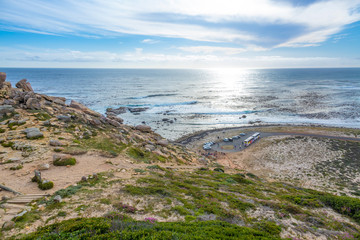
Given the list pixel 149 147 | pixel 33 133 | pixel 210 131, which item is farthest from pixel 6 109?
pixel 210 131

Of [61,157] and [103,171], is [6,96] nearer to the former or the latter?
[61,157]

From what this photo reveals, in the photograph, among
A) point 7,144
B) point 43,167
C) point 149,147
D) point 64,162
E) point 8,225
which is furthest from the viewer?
point 149,147

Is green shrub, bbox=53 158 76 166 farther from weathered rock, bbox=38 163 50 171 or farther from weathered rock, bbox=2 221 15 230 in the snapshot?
weathered rock, bbox=2 221 15 230

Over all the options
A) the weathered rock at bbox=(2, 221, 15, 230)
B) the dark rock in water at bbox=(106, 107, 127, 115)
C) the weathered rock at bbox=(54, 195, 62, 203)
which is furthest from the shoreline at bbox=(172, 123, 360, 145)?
the weathered rock at bbox=(2, 221, 15, 230)

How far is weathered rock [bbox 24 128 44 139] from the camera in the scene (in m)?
19.4

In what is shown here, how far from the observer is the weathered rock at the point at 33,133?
19.4 m

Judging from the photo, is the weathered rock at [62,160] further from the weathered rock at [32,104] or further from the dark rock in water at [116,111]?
the dark rock in water at [116,111]

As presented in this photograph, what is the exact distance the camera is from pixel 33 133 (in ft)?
64.7

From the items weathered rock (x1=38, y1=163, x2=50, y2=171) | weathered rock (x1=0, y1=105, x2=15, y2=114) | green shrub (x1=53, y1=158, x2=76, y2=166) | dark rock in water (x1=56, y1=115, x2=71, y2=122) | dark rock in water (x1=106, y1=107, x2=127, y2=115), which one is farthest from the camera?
dark rock in water (x1=106, y1=107, x2=127, y2=115)

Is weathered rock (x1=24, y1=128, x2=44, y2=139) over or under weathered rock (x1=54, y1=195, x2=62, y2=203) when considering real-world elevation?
over

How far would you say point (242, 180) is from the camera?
20297 millimetres

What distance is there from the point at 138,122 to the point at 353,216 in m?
52.1

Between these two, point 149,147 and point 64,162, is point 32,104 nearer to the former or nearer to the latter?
point 64,162

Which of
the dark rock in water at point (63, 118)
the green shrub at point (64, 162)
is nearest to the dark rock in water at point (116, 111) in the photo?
the dark rock in water at point (63, 118)
